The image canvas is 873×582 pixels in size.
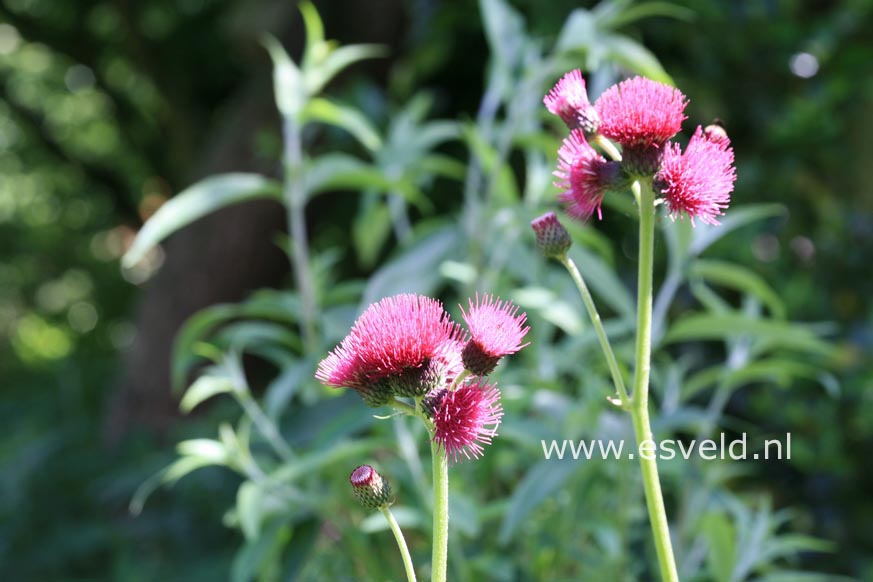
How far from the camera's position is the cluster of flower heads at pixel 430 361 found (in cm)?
56

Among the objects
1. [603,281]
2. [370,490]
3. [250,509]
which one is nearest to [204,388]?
[250,509]

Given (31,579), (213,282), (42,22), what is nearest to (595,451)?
(31,579)

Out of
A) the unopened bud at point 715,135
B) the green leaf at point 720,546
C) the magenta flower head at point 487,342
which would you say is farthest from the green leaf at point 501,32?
the magenta flower head at point 487,342

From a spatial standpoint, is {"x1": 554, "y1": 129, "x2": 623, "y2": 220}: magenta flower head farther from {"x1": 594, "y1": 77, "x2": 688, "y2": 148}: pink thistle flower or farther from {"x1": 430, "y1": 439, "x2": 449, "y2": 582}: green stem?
{"x1": 430, "y1": 439, "x2": 449, "y2": 582}: green stem

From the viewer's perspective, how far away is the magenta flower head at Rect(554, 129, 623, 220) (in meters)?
0.63

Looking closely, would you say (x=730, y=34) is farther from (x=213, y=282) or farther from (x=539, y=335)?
(x=213, y=282)

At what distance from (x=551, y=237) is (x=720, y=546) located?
77 centimetres

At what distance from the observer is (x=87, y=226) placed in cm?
789

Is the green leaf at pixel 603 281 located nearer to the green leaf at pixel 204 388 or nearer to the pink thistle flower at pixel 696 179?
the green leaf at pixel 204 388

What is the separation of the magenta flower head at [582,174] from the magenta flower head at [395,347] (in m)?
0.14

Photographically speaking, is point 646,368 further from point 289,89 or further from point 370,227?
point 370,227

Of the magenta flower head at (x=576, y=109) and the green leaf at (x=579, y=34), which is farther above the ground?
the green leaf at (x=579, y=34)

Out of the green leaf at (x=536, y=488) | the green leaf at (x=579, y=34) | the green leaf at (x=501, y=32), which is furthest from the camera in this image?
the green leaf at (x=501, y=32)

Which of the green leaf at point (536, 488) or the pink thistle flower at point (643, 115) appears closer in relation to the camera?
the pink thistle flower at point (643, 115)
